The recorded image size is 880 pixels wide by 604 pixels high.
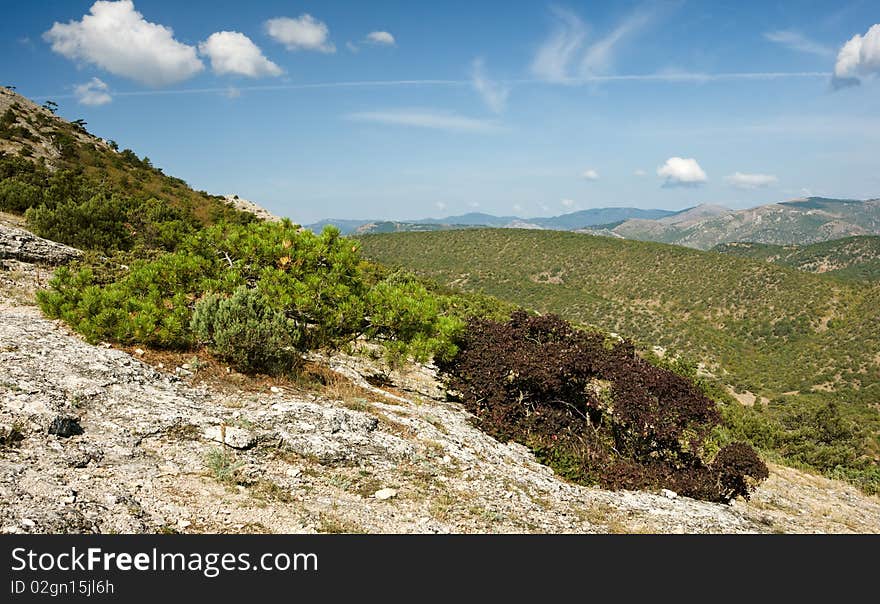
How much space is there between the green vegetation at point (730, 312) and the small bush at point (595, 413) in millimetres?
11991

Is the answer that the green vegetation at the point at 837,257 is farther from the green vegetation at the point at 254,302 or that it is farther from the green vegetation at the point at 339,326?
the green vegetation at the point at 254,302

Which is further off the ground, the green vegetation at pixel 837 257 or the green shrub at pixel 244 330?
the green vegetation at pixel 837 257

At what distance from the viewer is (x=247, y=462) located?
608 centimetres

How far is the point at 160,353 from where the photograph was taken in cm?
927

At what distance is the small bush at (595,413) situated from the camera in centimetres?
922

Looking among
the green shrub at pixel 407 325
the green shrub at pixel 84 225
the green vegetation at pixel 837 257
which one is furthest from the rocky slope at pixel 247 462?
the green vegetation at pixel 837 257

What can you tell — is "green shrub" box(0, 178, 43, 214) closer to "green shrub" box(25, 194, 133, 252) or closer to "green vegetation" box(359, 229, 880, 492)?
"green shrub" box(25, 194, 133, 252)

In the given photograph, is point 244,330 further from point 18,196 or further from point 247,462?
point 18,196

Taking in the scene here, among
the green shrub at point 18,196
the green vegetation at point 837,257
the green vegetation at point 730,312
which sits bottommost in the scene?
the green vegetation at point 730,312

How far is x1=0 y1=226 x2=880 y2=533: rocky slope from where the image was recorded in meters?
4.72

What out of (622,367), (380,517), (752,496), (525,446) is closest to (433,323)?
(525,446)

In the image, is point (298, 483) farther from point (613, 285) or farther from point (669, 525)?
point (613, 285)

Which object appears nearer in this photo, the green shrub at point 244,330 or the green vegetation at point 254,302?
the green shrub at point 244,330

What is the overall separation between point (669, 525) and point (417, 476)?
3771mm
